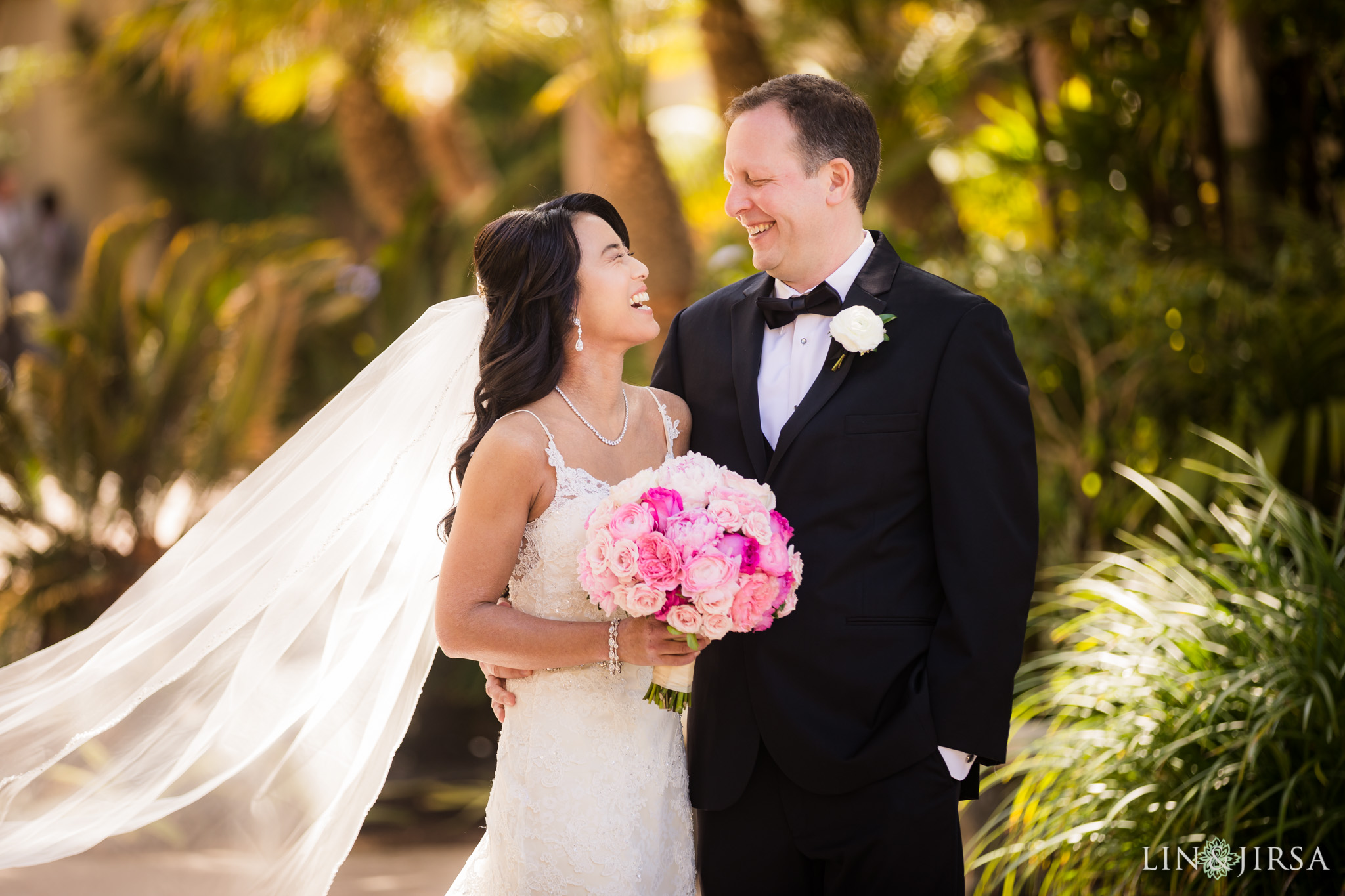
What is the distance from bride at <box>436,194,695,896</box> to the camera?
8.31 feet

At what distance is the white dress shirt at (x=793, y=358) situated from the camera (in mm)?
2689

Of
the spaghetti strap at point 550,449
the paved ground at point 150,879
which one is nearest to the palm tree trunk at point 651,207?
the paved ground at point 150,879

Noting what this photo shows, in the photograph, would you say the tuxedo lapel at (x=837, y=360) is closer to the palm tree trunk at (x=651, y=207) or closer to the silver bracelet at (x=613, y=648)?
the silver bracelet at (x=613, y=648)

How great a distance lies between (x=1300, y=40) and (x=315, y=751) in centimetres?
634

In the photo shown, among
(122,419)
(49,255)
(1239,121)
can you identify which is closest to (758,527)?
(1239,121)

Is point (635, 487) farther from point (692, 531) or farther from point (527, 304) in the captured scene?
point (527, 304)

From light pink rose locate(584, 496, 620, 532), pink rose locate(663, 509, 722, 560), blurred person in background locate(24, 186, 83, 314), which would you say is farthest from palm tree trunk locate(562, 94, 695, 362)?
blurred person in background locate(24, 186, 83, 314)

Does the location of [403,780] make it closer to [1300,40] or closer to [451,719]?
[451,719]

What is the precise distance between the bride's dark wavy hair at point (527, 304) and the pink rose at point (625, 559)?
627 millimetres

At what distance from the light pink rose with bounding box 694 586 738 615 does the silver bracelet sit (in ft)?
1.03

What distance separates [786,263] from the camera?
9.02ft

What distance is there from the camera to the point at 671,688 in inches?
99.9

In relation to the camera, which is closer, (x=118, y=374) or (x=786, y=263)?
(x=786, y=263)

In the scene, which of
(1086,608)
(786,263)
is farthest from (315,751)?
(1086,608)
